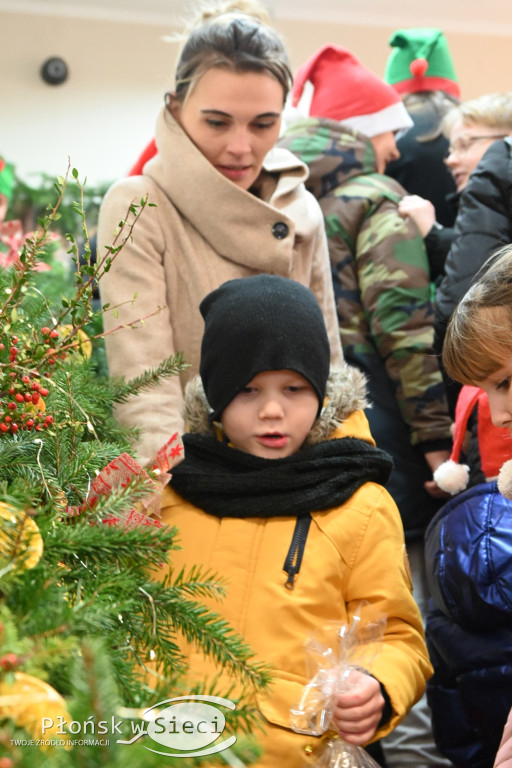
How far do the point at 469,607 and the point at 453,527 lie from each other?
0.13 metres

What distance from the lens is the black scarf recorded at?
125cm

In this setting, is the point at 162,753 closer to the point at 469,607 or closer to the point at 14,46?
the point at 469,607

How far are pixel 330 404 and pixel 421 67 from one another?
1514mm

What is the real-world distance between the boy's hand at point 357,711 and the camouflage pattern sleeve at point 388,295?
0.90m

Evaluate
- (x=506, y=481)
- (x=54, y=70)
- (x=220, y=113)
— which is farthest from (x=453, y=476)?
(x=54, y=70)

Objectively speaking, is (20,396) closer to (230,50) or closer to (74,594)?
(74,594)

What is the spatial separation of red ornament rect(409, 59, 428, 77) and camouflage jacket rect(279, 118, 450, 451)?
49 centimetres

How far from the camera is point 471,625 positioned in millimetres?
1366

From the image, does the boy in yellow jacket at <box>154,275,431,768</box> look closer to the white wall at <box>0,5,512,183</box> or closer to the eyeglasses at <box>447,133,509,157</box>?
the eyeglasses at <box>447,133,509,157</box>

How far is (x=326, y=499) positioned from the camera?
48.9 inches

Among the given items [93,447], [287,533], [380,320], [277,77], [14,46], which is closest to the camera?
[93,447]

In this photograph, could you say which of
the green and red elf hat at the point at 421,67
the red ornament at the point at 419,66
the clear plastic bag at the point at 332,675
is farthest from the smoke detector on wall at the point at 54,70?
the clear plastic bag at the point at 332,675

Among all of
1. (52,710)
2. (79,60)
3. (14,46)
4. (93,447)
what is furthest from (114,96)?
(52,710)

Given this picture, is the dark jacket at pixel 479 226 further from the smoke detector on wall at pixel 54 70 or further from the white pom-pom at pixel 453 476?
the smoke detector on wall at pixel 54 70
